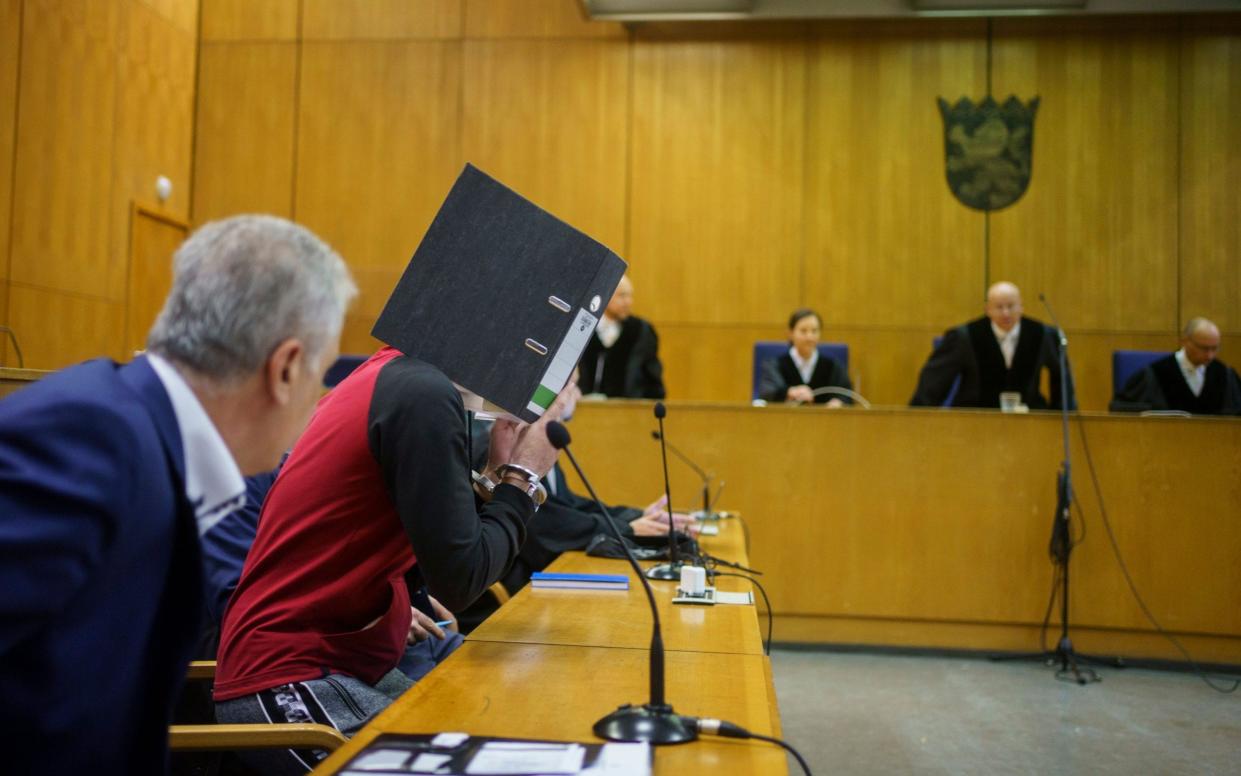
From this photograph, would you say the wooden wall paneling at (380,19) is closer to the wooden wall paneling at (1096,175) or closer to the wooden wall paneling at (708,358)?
the wooden wall paneling at (708,358)

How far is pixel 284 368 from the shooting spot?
1013mm

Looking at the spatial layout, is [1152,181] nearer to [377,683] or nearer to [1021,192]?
[1021,192]

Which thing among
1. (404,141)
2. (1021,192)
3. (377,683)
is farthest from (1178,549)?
(404,141)

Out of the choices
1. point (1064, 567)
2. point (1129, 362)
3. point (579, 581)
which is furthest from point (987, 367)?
point (579, 581)

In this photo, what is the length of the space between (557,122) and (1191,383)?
4412 millimetres

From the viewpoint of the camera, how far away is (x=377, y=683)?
1629 mm

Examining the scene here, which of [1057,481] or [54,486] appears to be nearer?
[54,486]

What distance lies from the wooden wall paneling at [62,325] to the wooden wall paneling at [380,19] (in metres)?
2.52

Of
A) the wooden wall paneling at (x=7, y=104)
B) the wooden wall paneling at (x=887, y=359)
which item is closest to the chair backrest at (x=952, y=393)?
the wooden wall paneling at (x=887, y=359)

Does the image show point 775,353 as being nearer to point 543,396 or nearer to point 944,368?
point 944,368

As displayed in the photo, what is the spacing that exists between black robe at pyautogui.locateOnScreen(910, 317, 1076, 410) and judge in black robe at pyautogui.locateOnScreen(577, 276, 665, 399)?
1686mm

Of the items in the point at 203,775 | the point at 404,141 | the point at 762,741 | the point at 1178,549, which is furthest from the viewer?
the point at 404,141

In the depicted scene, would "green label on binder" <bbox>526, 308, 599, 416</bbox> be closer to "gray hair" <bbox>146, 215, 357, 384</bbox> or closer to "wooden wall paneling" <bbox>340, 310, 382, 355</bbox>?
"gray hair" <bbox>146, 215, 357, 384</bbox>

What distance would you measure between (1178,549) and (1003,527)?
0.72 metres
